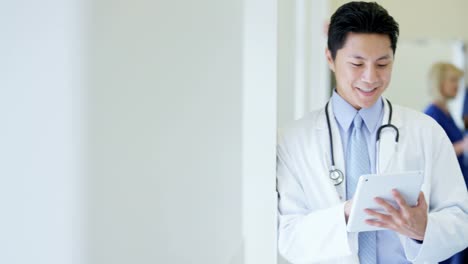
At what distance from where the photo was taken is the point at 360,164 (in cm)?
136

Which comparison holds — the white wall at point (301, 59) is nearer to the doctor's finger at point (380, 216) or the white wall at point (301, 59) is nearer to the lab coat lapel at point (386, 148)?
the lab coat lapel at point (386, 148)

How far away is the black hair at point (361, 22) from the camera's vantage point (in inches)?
51.8

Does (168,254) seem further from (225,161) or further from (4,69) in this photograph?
(4,69)

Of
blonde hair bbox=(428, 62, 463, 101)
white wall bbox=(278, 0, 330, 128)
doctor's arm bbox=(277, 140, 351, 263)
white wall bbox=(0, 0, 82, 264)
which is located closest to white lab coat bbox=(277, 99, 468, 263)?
doctor's arm bbox=(277, 140, 351, 263)

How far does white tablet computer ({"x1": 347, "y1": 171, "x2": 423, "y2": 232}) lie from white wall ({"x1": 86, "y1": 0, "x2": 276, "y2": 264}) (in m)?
0.20

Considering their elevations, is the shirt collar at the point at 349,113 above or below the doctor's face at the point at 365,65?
below

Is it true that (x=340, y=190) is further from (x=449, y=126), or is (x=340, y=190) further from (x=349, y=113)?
(x=449, y=126)

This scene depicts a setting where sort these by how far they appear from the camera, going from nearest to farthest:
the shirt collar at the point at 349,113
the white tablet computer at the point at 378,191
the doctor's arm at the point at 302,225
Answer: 1. the white tablet computer at the point at 378,191
2. the doctor's arm at the point at 302,225
3. the shirt collar at the point at 349,113

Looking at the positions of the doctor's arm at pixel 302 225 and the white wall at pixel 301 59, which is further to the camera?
the white wall at pixel 301 59

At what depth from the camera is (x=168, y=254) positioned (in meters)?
1.20

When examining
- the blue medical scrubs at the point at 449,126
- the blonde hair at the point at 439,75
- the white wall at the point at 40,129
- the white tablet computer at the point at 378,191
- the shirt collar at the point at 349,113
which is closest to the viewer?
the white wall at the point at 40,129

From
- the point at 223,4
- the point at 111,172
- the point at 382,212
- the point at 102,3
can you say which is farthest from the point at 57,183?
the point at 382,212

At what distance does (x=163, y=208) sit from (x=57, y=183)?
0.22m

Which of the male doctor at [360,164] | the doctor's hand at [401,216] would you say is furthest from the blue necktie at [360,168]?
the doctor's hand at [401,216]
